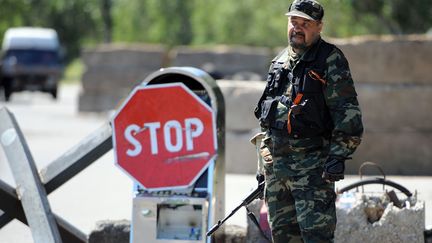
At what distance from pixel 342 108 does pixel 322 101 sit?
0.46ft

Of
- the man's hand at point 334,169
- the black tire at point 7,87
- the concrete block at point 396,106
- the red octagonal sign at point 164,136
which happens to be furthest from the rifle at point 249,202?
the black tire at point 7,87

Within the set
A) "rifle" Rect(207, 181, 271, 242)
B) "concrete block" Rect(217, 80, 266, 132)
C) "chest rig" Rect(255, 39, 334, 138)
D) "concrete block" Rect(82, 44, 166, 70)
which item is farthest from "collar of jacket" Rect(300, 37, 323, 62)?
"concrete block" Rect(82, 44, 166, 70)

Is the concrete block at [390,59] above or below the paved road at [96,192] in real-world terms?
above

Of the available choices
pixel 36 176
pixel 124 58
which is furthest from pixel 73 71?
pixel 36 176

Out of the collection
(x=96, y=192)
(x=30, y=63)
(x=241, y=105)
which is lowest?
(x=30, y=63)

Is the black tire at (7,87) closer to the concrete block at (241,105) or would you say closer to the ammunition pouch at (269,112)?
the concrete block at (241,105)

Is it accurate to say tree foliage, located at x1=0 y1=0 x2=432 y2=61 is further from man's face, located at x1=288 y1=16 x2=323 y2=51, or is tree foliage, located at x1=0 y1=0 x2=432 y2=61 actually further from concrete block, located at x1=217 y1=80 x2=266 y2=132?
man's face, located at x1=288 y1=16 x2=323 y2=51

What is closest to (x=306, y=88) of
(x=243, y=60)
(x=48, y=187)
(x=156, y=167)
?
(x=156, y=167)

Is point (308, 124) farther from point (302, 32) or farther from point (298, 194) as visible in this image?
point (302, 32)

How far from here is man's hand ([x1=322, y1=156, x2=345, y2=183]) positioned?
478 centimetres

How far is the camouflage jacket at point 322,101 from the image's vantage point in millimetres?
4859

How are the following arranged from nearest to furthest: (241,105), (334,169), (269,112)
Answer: (334,169) → (269,112) → (241,105)

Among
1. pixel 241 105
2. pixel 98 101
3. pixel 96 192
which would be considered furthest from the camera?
pixel 98 101

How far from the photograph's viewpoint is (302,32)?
4996mm
